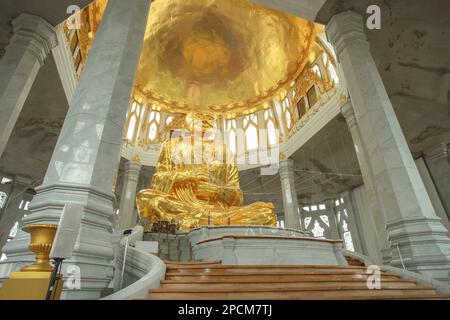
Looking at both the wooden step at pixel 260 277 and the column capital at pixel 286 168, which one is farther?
the column capital at pixel 286 168

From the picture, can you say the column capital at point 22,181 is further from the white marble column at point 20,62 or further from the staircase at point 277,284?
the staircase at point 277,284

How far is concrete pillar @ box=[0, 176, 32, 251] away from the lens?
9477 mm

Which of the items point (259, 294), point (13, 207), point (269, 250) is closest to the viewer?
point (259, 294)

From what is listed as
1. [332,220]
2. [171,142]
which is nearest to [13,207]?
[171,142]

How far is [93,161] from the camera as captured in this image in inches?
96.9

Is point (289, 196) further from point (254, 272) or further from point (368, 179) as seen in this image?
point (254, 272)

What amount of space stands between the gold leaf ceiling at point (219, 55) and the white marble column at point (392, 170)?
5405 millimetres

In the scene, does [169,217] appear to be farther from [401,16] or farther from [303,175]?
[303,175]

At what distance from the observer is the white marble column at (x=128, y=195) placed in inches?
378

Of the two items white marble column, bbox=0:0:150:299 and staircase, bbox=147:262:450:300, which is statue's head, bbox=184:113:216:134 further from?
staircase, bbox=147:262:450:300

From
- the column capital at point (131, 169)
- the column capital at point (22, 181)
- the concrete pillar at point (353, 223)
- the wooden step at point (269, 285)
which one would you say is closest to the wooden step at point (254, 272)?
the wooden step at point (269, 285)

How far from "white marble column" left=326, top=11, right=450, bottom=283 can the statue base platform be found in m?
0.96

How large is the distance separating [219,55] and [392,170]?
10.4 m

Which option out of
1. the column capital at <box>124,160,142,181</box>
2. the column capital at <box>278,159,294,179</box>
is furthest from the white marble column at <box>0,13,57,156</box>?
the column capital at <box>278,159,294,179</box>
